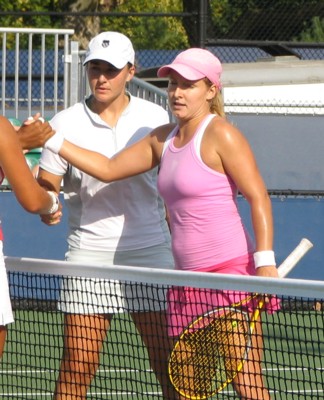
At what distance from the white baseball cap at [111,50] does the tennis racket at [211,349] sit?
115 centimetres

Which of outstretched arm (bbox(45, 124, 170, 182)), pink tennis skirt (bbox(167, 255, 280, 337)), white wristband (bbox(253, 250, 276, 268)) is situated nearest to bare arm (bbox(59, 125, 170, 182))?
outstretched arm (bbox(45, 124, 170, 182))

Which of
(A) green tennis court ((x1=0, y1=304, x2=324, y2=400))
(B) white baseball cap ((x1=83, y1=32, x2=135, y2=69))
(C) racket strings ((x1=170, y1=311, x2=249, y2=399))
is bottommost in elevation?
(A) green tennis court ((x1=0, y1=304, x2=324, y2=400))

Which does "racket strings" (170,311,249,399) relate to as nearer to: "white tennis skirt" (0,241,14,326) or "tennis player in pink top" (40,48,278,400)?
"tennis player in pink top" (40,48,278,400)

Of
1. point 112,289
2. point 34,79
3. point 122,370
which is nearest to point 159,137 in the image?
point 112,289

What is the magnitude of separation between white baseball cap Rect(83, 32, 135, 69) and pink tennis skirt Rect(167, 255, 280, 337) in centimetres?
99

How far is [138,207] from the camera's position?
4973 millimetres

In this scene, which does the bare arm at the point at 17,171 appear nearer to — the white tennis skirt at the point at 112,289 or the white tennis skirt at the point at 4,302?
the white tennis skirt at the point at 4,302

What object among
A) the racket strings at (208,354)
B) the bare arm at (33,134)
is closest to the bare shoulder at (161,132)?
the bare arm at (33,134)

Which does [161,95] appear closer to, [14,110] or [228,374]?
[14,110]

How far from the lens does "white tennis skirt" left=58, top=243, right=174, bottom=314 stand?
482 cm

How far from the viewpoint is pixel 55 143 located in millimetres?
4812

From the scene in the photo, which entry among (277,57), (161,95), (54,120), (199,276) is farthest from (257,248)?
(277,57)

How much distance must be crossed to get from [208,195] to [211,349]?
0.60m

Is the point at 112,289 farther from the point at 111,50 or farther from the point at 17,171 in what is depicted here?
the point at 111,50
